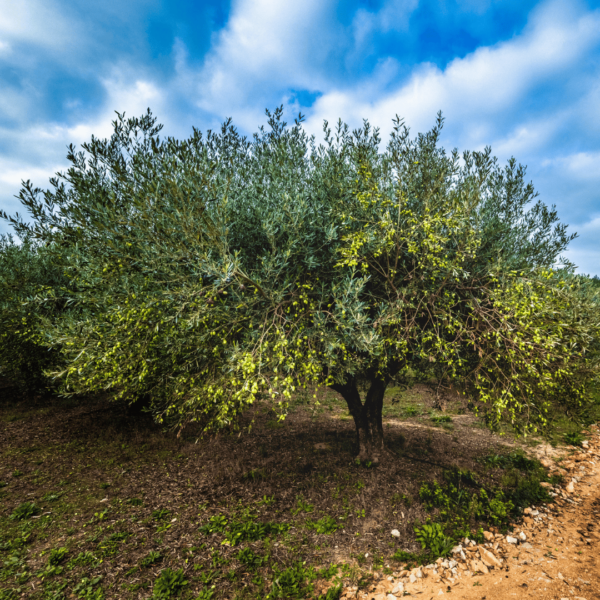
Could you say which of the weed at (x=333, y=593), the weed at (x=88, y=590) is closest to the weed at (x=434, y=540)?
the weed at (x=333, y=593)

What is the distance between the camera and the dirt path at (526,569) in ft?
22.5

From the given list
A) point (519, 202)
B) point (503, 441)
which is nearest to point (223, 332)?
point (519, 202)

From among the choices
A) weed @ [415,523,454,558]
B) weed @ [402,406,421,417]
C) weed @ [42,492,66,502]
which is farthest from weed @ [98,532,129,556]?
weed @ [402,406,421,417]

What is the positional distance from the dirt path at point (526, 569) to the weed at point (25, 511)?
9.08m

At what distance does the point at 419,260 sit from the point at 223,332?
5.34 metres

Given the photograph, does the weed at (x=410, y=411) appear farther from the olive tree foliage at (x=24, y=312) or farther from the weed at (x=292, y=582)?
the olive tree foliage at (x=24, y=312)

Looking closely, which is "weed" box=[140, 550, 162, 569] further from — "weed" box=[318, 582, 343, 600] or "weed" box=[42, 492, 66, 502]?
"weed" box=[42, 492, 66, 502]

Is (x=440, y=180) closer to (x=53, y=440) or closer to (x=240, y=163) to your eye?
(x=240, y=163)

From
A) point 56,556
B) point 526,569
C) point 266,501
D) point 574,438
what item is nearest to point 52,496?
point 56,556

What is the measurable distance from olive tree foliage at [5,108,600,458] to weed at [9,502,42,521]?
14.2 ft

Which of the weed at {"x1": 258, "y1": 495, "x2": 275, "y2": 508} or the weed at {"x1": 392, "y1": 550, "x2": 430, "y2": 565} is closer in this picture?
the weed at {"x1": 392, "y1": 550, "x2": 430, "y2": 565}

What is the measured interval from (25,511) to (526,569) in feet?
44.0

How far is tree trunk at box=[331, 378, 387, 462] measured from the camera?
12.8m

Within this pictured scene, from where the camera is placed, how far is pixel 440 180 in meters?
9.05
